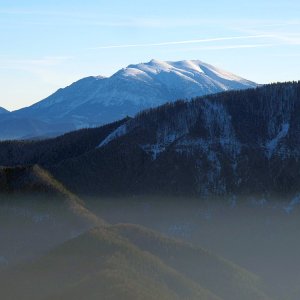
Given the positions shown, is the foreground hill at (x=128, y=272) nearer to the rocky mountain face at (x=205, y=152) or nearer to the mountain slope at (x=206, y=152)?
the rocky mountain face at (x=205, y=152)

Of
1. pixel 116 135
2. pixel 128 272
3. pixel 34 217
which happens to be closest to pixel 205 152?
pixel 116 135

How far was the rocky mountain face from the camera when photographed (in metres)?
165

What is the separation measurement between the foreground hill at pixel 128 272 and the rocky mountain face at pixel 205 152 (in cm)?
5530

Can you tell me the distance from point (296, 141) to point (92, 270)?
9628 centimetres

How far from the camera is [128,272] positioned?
8888 centimetres

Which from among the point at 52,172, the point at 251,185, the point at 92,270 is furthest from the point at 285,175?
the point at 92,270

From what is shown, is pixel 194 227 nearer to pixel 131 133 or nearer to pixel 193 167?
pixel 193 167

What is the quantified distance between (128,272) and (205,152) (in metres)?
87.5

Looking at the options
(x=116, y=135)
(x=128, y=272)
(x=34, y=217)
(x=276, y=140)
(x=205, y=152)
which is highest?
(x=116, y=135)

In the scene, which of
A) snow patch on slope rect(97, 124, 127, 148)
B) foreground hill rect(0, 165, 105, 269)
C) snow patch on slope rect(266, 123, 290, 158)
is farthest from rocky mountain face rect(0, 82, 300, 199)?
foreground hill rect(0, 165, 105, 269)

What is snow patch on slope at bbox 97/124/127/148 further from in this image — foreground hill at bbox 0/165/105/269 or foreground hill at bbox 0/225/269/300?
foreground hill at bbox 0/225/269/300

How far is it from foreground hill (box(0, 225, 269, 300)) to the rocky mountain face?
55.3m

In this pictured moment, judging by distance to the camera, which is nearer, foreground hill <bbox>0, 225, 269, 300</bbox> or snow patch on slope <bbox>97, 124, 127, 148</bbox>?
foreground hill <bbox>0, 225, 269, 300</bbox>

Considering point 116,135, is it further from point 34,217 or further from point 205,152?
point 34,217
